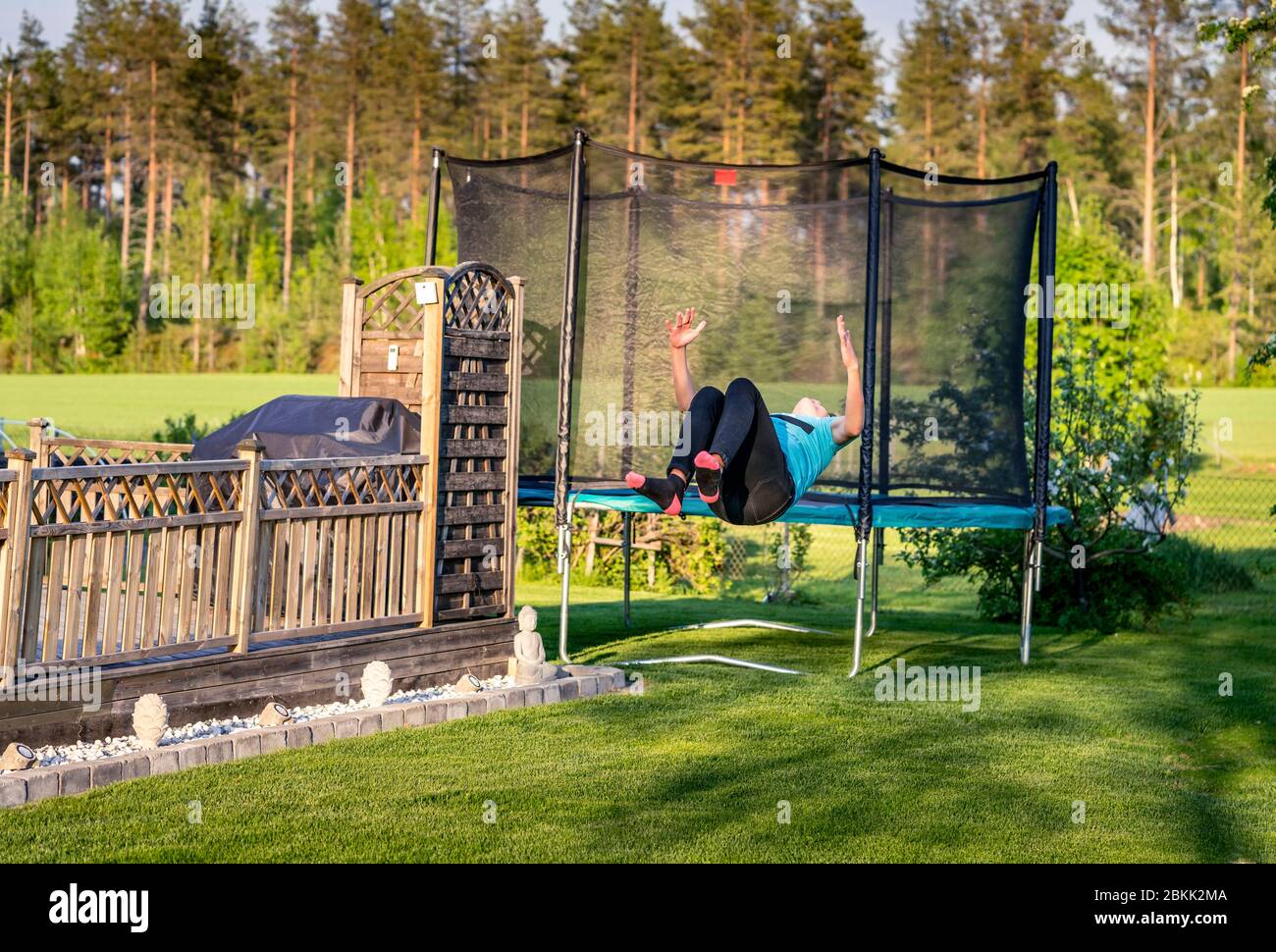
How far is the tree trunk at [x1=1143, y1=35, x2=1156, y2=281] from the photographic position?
41531 millimetres

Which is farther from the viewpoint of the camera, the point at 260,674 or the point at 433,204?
the point at 433,204

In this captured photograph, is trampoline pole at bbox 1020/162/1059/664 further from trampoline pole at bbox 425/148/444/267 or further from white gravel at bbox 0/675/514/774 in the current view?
trampoline pole at bbox 425/148/444/267

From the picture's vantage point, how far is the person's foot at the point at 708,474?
20.8 ft

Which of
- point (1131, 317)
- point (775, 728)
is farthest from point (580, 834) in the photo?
point (1131, 317)

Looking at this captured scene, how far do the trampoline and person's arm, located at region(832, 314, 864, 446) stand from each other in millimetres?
1592

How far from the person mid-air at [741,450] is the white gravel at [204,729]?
1.79 m

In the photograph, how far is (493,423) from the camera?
8305 mm

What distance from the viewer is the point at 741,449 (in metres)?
6.99

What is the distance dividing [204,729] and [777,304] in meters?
5.25

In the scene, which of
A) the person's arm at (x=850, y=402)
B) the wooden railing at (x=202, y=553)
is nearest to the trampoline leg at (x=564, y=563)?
the wooden railing at (x=202, y=553)

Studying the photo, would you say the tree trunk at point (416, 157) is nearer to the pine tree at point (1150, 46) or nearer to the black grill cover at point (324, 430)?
the pine tree at point (1150, 46)

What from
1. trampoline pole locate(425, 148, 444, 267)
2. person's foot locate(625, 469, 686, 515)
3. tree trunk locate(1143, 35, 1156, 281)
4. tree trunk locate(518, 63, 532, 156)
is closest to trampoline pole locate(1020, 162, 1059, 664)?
person's foot locate(625, 469, 686, 515)

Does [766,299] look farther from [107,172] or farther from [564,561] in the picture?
[107,172]

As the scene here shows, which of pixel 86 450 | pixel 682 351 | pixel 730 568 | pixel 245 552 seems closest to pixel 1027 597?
pixel 682 351
